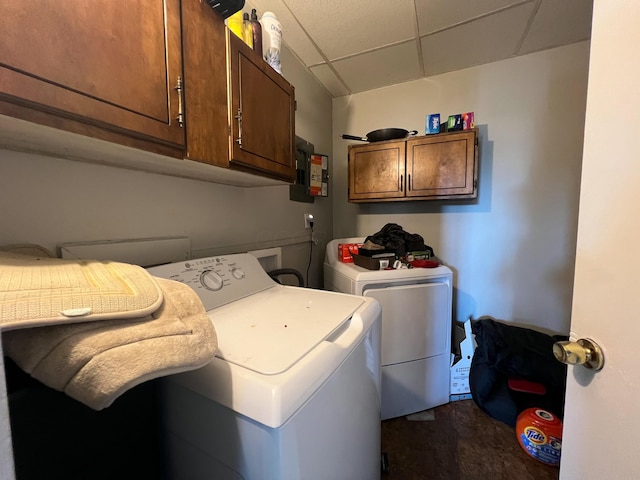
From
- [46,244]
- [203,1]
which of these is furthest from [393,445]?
[203,1]

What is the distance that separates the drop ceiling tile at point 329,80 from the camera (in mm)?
2012

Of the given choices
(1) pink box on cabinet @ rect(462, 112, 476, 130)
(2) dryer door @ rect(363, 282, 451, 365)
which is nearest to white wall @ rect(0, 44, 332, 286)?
A: (2) dryer door @ rect(363, 282, 451, 365)

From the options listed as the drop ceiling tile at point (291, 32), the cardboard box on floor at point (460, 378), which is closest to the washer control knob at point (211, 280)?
the drop ceiling tile at point (291, 32)

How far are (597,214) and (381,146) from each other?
1.66 m

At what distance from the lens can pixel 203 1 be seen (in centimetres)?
75

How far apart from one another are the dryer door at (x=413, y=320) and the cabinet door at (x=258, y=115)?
90cm

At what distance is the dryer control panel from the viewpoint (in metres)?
0.90

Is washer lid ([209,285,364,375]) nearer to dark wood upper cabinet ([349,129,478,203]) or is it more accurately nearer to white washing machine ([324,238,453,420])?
white washing machine ([324,238,453,420])

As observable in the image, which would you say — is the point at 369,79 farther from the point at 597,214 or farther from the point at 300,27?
the point at 597,214

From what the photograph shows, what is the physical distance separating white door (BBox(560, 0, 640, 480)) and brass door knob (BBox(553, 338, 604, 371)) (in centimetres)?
1

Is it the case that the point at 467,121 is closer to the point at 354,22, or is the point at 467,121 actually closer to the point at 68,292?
the point at 354,22

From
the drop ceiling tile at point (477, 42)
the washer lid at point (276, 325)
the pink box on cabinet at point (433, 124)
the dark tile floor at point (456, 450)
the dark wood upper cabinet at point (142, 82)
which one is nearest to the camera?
the dark wood upper cabinet at point (142, 82)

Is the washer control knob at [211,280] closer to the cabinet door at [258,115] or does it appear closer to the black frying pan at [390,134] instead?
the cabinet door at [258,115]

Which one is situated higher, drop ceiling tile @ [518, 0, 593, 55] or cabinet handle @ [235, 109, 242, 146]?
drop ceiling tile @ [518, 0, 593, 55]
